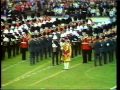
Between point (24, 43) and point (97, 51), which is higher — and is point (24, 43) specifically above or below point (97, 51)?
above

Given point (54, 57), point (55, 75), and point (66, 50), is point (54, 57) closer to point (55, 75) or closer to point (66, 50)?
point (66, 50)

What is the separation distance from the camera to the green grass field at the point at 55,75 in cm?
1214

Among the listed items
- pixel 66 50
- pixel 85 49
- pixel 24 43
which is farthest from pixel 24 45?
pixel 66 50

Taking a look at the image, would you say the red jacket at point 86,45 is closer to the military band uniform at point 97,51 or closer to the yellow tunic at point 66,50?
the military band uniform at point 97,51

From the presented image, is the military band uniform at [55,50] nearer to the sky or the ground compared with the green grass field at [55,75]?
nearer to the sky

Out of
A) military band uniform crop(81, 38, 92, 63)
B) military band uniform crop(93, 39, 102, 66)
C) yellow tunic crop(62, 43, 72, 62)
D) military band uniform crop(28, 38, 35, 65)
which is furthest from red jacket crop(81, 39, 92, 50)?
military band uniform crop(28, 38, 35, 65)

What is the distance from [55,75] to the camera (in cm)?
1388

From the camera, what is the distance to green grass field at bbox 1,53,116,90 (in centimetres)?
1214

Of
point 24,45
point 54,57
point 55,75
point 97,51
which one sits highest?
point 24,45

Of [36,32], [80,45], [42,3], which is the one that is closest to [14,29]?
[36,32]

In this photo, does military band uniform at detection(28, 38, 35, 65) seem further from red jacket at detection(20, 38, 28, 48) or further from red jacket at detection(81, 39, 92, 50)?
red jacket at detection(81, 39, 92, 50)

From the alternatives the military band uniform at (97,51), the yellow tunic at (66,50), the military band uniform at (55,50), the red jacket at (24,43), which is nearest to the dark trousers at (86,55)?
the military band uniform at (97,51)

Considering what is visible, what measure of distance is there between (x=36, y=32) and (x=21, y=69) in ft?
12.5

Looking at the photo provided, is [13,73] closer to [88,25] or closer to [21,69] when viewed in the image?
[21,69]
